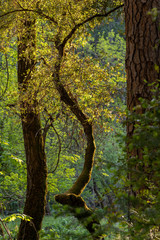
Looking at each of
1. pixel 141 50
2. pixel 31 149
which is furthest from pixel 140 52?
pixel 31 149

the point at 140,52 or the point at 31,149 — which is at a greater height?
the point at 140,52

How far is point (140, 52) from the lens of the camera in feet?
11.2

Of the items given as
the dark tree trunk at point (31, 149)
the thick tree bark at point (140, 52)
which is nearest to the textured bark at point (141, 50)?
the thick tree bark at point (140, 52)

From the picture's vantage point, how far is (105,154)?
22.7 m

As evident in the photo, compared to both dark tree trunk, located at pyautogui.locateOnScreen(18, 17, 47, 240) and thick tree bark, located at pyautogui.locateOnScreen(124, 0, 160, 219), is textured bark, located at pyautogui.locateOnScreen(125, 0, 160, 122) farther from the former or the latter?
dark tree trunk, located at pyautogui.locateOnScreen(18, 17, 47, 240)

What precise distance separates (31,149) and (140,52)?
3.92m

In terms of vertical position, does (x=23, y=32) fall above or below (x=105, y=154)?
above

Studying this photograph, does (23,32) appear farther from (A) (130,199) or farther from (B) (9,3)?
(A) (130,199)

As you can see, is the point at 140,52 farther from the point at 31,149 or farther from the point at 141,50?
the point at 31,149

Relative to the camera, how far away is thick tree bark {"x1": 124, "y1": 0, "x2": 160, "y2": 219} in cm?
331

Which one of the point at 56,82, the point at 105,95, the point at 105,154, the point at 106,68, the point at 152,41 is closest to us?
the point at 152,41

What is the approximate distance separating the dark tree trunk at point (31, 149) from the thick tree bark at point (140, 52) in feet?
10.2

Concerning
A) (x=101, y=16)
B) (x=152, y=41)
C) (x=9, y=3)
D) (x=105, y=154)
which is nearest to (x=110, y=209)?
(x=152, y=41)

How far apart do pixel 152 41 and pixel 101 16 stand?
9.53ft
